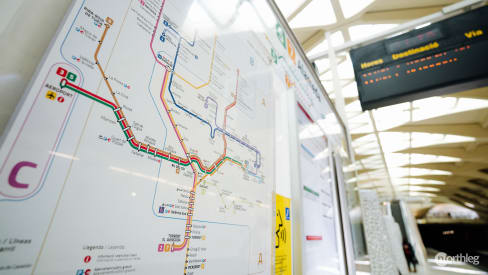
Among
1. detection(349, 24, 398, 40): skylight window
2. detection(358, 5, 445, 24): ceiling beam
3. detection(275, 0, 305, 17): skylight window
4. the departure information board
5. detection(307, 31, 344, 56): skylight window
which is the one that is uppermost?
detection(358, 5, 445, 24): ceiling beam

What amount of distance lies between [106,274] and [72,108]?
0.27 meters

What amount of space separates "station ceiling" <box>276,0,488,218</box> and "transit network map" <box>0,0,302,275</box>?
6.78ft

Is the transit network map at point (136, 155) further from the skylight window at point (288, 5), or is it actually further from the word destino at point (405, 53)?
the skylight window at point (288, 5)

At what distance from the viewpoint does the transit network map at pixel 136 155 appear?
30cm

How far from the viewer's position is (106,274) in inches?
13.5

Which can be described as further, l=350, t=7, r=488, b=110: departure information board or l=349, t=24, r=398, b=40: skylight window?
l=349, t=24, r=398, b=40: skylight window

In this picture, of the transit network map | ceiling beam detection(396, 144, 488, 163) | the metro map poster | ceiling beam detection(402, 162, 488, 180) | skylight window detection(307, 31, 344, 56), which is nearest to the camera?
the transit network map

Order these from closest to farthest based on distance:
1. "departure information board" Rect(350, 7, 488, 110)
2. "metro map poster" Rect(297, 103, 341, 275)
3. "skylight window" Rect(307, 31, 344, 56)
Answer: "metro map poster" Rect(297, 103, 341, 275)
"departure information board" Rect(350, 7, 488, 110)
"skylight window" Rect(307, 31, 344, 56)

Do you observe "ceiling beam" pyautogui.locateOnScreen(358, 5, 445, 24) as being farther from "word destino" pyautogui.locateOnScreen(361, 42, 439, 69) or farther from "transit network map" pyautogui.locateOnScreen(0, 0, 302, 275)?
"transit network map" pyautogui.locateOnScreen(0, 0, 302, 275)

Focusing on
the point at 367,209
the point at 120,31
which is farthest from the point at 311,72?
the point at 367,209

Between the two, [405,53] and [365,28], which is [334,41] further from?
[405,53]

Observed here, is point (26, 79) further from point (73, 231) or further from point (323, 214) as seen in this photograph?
point (323, 214)

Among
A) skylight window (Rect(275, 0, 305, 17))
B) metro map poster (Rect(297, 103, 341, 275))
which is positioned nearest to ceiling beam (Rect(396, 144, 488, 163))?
skylight window (Rect(275, 0, 305, 17))

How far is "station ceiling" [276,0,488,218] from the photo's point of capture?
3.14 m
